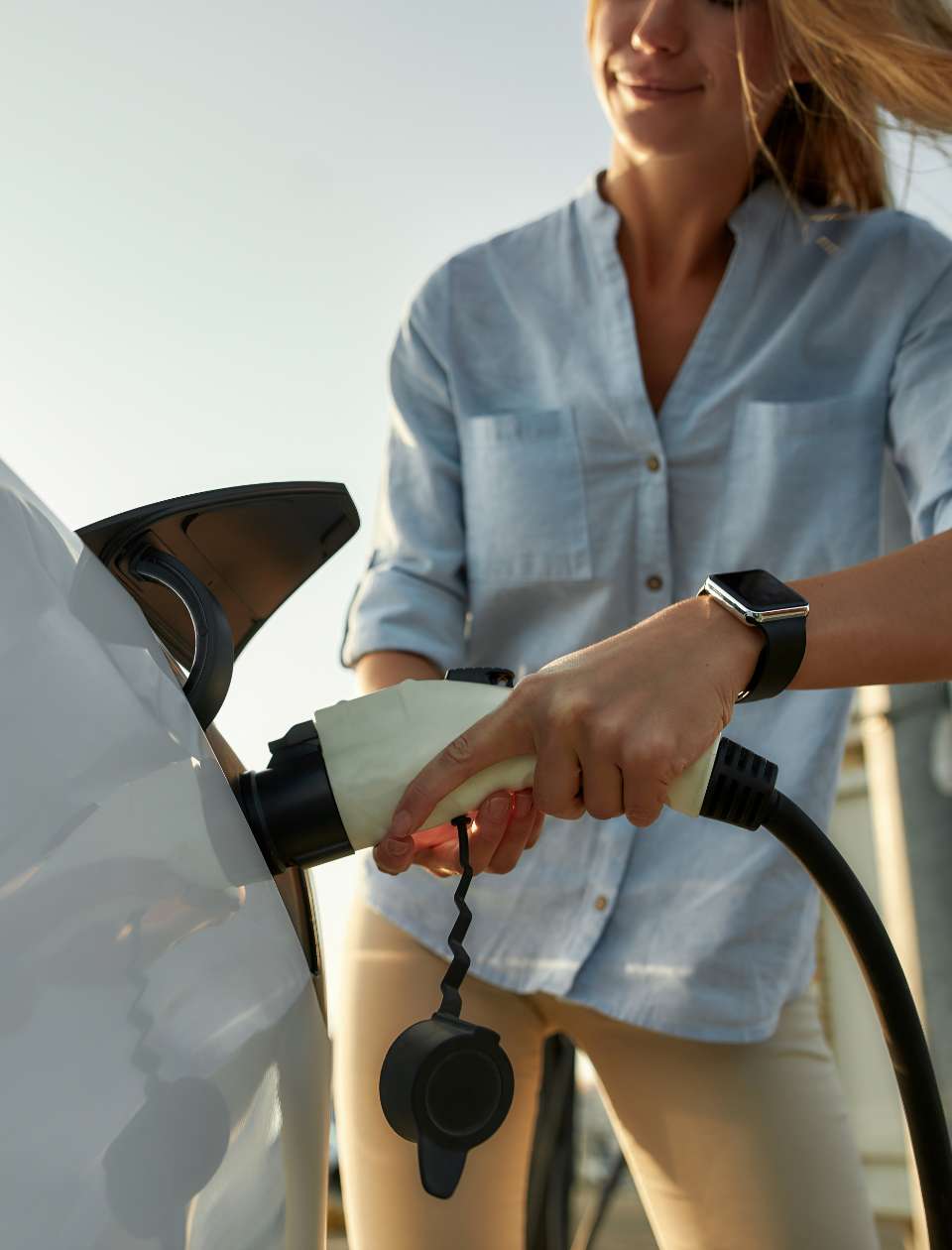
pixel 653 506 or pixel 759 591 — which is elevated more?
pixel 759 591

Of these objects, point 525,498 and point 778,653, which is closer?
point 778,653

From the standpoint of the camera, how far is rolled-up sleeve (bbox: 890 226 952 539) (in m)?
1.42

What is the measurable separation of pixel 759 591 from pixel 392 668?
0.68 metres

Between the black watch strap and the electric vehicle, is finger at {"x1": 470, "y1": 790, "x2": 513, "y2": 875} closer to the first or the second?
the electric vehicle

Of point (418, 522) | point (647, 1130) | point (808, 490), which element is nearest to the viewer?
point (647, 1130)

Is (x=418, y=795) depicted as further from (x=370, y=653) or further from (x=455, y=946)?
(x=370, y=653)

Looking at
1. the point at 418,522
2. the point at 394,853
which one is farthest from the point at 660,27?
the point at 394,853

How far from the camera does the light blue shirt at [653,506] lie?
1511 millimetres

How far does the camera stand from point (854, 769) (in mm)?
4777

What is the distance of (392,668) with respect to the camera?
5.16ft

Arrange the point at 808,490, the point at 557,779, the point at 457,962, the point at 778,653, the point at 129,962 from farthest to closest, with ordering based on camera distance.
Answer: the point at 808,490 → the point at 778,653 → the point at 557,779 → the point at 457,962 → the point at 129,962

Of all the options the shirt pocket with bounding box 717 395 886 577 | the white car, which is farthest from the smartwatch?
the shirt pocket with bounding box 717 395 886 577

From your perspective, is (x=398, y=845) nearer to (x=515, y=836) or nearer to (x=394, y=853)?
(x=394, y=853)

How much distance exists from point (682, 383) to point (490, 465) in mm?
258
